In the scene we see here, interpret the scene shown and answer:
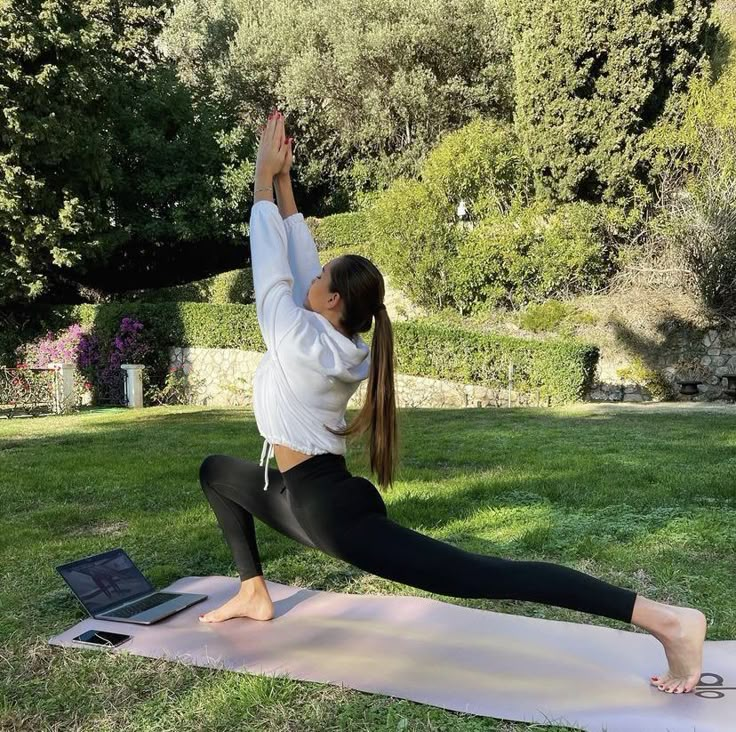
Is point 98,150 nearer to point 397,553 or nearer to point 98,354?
point 98,354

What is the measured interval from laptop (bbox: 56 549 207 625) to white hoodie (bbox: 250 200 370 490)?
3.72 ft

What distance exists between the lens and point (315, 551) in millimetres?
3768

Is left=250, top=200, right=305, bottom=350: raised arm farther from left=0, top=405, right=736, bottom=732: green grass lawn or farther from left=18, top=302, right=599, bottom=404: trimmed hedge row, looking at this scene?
left=18, top=302, right=599, bottom=404: trimmed hedge row

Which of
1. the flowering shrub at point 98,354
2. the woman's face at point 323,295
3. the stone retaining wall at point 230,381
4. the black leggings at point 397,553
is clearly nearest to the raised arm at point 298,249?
the woman's face at point 323,295

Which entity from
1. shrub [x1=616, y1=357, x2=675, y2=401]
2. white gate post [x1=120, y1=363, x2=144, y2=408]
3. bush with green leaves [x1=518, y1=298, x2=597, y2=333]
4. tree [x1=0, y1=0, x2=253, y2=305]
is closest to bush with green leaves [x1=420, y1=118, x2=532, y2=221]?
bush with green leaves [x1=518, y1=298, x2=597, y2=333]

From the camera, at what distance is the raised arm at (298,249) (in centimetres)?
258

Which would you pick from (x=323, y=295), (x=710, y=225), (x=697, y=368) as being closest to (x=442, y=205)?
(x=710, y=225)

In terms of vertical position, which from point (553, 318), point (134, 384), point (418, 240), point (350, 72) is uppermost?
point (350, 72)

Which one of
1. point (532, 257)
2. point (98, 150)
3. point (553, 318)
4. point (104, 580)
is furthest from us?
point (98, 150)

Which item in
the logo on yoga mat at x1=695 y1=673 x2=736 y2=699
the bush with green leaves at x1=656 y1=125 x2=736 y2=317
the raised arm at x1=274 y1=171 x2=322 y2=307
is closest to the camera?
the logo on yoga mat at x1=695 y1=673 x2=736 y2=699

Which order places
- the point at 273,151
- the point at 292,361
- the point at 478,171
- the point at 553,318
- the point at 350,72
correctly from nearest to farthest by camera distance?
1. the point at 292,361
2. the point at 273,151
3. the point at 553,318
4. the point at 478,171
5. the point at 350,72

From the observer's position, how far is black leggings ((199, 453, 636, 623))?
2.02 metres

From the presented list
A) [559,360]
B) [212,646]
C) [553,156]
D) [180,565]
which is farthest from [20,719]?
[553,156]

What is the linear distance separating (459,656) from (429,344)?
1119cm
